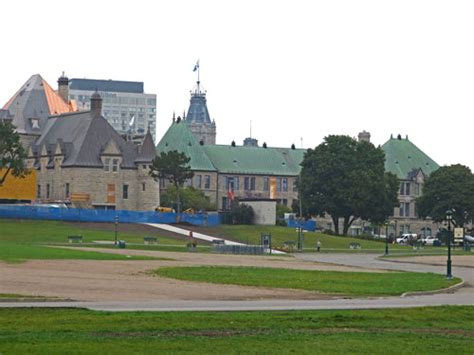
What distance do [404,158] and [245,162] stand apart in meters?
26.1

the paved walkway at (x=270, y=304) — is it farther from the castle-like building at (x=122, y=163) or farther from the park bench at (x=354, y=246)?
the castle-like building at (x=122, y=163)

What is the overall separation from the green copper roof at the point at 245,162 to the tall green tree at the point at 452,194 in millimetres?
41462

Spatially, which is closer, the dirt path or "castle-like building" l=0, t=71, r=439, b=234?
the dirt path

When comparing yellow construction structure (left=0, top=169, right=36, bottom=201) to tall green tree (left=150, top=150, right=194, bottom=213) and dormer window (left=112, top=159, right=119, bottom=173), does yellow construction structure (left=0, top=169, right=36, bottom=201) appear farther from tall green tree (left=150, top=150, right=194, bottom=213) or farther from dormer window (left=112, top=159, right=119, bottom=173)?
tall green tree (left=150, top=150, right=194, bottom=213)

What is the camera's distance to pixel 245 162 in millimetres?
195750

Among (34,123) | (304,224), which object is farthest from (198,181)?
(304,224)

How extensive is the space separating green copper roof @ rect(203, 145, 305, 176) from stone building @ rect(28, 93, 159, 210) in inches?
1661

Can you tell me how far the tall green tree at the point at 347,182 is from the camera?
144 m

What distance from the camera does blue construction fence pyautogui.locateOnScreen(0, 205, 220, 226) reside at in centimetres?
12006

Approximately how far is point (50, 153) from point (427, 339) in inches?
4866

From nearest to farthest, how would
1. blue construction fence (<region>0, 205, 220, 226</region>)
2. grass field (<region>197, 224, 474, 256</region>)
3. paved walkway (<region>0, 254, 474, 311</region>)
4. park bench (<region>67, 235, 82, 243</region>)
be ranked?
paved walkway (<region>0, 254, 474, 311</region>)
park bench (<region>67, 235, 82, 243</region>)
grass field (<region>197, 224, 474, 256</region>)
blue construction fence (<region>0, 205, 220, 226</region>)

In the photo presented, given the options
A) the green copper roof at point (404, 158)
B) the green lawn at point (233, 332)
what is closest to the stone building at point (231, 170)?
the green copper roof at point (404, 158)

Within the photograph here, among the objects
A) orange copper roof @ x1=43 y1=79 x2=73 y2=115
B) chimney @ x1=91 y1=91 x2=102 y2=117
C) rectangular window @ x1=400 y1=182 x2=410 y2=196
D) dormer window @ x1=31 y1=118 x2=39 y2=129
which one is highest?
orange copper roof @ x1=43 y1=79 x2=73 y2=115

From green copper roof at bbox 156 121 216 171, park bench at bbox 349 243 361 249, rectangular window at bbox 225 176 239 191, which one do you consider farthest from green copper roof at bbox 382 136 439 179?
park bench at bbox 349 243 361 249
